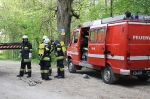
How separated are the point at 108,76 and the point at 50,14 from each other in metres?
12.3

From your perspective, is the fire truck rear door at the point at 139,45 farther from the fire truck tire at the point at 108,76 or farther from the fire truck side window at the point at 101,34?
the fire truck side window at the point at 101,34

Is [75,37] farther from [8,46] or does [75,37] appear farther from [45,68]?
[8,46]

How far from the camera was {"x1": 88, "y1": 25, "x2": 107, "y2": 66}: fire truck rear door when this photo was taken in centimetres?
958

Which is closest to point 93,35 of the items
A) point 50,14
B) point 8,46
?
point 8,46

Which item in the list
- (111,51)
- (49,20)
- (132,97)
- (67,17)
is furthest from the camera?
(49,20)

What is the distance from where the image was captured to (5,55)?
116 feet

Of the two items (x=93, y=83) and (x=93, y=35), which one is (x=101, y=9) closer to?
(x=93, y=35)

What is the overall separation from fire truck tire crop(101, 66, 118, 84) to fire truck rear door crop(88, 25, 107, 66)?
0.29 meters

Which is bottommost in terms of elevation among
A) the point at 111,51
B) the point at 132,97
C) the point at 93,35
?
the point at 132,97

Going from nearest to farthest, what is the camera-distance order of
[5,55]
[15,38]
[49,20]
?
[49,20]
[15,38]
[5,55]

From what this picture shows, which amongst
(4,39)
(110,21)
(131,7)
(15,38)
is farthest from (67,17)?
(4,39)

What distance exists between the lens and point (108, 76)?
9.48 metres

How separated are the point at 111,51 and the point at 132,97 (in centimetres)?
226

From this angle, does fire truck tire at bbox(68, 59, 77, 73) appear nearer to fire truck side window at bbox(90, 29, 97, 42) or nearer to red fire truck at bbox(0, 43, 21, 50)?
fire truck side window at bbox(90, 29, 97, 42)
